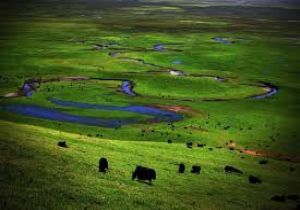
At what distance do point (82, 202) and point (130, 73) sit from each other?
7479cm

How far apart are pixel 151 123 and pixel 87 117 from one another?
8.95 meters

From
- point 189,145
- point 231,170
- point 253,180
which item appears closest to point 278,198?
point 253,180

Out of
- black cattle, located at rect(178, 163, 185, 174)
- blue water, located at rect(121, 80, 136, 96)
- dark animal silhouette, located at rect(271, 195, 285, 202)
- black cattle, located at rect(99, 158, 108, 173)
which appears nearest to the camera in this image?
dark animal silhouette, located at rect(271, 195, 285, 202)

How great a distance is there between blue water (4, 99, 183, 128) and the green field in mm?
773

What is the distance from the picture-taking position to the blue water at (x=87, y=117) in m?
64.2

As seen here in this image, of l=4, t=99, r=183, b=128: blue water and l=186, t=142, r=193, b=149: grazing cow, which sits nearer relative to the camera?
l=186, t=142, r=193, b=149: grazing cow

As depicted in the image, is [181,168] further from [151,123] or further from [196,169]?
[151,123]

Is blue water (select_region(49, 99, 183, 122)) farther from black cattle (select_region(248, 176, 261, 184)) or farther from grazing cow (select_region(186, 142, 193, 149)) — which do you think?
black cattle (select_region(248, 176, 261, 184))

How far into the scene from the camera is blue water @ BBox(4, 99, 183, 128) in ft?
211

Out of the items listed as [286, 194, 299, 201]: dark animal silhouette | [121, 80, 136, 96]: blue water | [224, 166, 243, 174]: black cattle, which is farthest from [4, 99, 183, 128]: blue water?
[286, 194, 299, 201]: dark animal silhouette

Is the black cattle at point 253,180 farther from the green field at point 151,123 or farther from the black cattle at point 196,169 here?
the black cattle at point 196,169

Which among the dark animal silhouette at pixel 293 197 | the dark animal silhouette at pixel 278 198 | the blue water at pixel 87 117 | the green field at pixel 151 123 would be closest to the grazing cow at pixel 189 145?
the green field at pixel 151 123

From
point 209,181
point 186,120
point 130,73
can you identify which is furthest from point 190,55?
point 209,181

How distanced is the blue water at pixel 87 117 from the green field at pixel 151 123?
77cm
